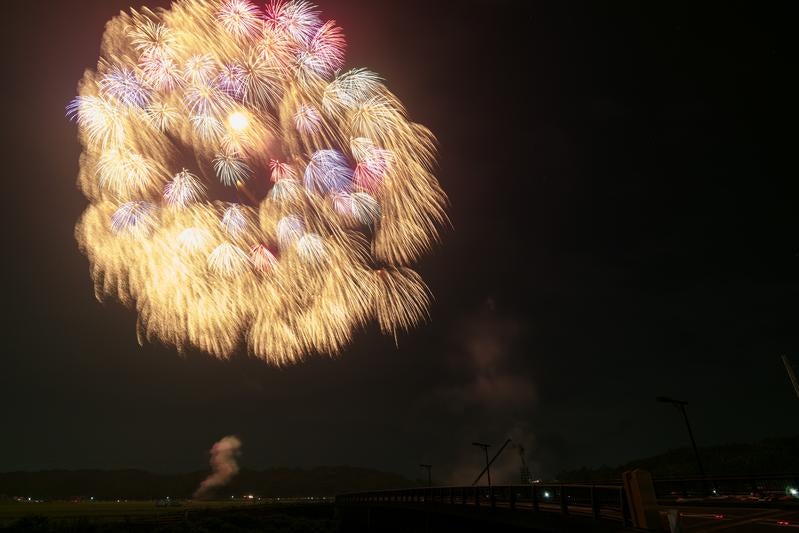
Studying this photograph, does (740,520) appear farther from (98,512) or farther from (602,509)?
(98,512)

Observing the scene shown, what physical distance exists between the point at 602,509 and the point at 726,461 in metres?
190

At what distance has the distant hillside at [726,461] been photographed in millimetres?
138413

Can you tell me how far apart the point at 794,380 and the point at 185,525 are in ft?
161

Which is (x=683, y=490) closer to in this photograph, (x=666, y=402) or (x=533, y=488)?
(x=666, y=402)

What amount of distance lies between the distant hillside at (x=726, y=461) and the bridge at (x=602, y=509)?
109 m

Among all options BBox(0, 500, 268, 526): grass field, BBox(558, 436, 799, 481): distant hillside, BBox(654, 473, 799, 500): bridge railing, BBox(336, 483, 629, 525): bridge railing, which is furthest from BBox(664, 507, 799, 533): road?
BBox(558, 436, 799, 481): distant hillside

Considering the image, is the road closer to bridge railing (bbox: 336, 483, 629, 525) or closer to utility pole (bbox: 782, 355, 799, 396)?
bridge railing (bbox: 336, 483, 629, 525)

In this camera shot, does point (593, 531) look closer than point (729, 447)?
Yes

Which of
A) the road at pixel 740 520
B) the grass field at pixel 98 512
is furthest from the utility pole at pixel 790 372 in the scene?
the grass field at pixel 98 512

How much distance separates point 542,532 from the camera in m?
18.6

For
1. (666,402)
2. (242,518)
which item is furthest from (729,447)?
(242,518)

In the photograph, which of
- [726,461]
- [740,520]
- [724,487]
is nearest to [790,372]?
[740,520]

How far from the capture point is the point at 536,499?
63.4 ft

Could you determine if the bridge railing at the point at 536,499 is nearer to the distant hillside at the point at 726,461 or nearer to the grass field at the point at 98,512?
the grass field at the point at 98,512
